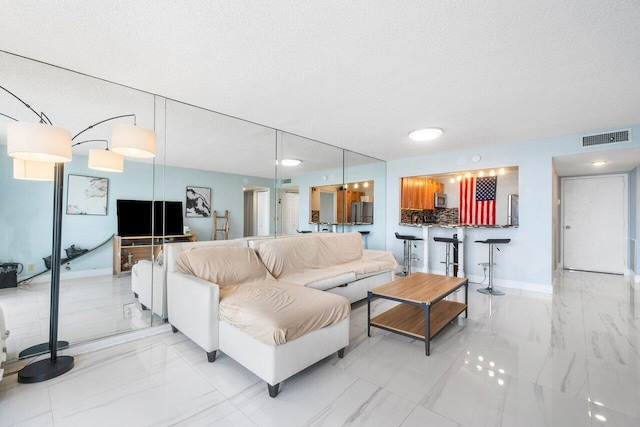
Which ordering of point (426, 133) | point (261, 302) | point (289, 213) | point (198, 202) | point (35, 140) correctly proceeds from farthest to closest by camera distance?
point (289, 213) < point (426, 133) < point (198, 202) < point (261, 302) < point (35, 140)

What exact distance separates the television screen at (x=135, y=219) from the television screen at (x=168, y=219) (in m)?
0.08

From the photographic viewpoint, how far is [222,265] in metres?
2.77

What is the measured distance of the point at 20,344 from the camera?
2.32 m

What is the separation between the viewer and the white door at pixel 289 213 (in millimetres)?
4309

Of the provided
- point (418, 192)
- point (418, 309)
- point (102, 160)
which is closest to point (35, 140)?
point (102, 160)

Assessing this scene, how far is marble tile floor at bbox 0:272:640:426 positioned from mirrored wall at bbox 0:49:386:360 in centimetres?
62

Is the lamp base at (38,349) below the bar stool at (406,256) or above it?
below

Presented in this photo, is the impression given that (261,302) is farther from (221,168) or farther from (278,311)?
(221,168)

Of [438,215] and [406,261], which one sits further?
[438,215]

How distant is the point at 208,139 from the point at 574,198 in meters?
7.42

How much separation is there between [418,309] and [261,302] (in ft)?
5.99

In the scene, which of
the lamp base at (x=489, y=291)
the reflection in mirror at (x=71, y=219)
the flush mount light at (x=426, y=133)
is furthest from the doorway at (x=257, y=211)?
the lamp base at (x=489, y=291)

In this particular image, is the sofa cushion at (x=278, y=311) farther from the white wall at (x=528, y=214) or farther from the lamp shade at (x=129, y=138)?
the white wall at (x=528, y=214)

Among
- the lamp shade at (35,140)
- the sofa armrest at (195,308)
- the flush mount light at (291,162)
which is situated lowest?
the sofa armrest at (195,308)
